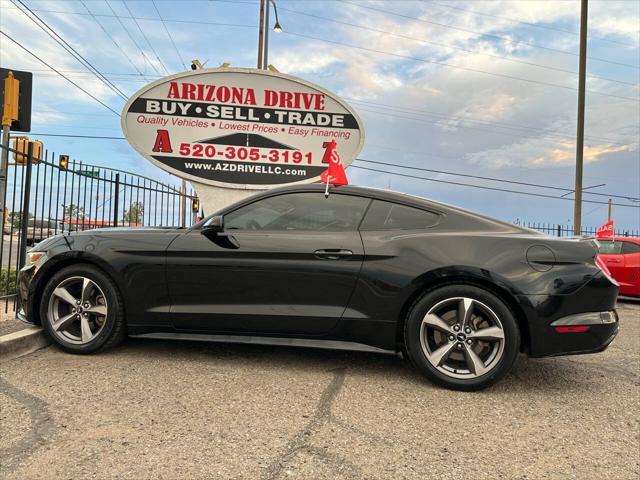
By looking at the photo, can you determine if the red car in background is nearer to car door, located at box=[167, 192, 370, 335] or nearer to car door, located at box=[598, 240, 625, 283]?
car door, located at box=[598, 240, 625, 283]

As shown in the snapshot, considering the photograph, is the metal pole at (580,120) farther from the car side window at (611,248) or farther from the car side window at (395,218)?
the car side window at (395,218)

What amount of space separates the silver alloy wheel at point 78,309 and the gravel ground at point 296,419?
22 cm

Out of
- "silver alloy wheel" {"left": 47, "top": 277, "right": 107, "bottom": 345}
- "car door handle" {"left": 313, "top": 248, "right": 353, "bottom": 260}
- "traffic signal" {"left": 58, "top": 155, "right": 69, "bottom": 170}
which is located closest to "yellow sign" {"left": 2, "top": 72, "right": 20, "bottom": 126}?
"traffic signal" {"left": 58, "top": 155, "right": 69, "bottom": 170}

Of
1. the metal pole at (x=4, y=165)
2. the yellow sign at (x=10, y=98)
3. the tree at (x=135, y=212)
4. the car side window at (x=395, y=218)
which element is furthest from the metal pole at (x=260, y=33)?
the car side window at (x=395, y=218)

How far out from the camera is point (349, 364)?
3641mm

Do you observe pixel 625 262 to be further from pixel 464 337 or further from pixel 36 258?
pixel 36 258

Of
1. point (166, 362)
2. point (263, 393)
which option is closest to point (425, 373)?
point (263, 393)

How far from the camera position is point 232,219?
3.56 m

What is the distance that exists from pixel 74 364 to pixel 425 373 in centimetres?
266

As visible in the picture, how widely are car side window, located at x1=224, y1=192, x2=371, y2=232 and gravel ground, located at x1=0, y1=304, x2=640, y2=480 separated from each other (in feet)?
3.65

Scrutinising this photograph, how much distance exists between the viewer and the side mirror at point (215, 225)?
134 inches

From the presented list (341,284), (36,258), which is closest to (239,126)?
(36,258)

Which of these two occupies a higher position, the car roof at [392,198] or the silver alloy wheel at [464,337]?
the car roof at [392,198]

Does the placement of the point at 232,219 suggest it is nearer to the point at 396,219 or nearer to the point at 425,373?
the point at 396,219
